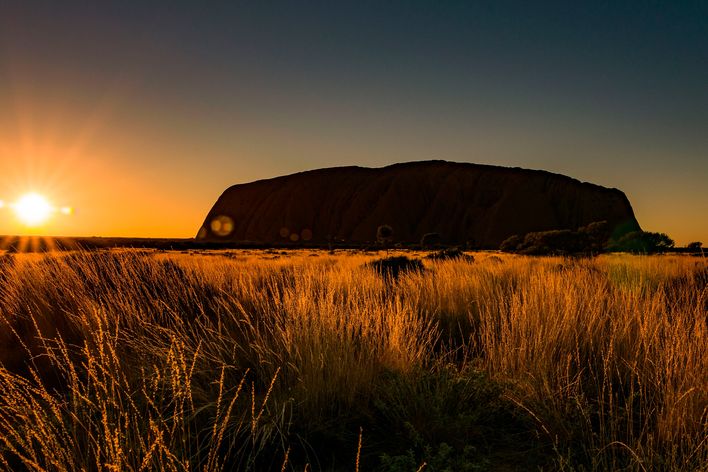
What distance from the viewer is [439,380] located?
328 centimetres

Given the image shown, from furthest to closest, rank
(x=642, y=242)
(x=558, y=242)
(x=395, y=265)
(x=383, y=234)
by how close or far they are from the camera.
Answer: (x=383, y=234) → (x=558, y=242) → (x=642, y=242) → (x=395, y=265)

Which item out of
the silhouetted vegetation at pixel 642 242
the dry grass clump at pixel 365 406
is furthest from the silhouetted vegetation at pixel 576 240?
the dry grass clump at pixel 365 406

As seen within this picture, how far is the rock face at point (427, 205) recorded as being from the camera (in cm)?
8325

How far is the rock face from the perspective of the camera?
83.2 meters

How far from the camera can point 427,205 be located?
9006 centimetres

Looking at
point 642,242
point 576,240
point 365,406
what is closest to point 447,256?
point 642,242

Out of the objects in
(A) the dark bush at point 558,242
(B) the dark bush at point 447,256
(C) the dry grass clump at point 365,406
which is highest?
(A) the dark bush at point 558,242

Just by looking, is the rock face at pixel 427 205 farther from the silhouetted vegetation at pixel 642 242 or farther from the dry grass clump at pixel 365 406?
the dry grass clump at pixel 365 406

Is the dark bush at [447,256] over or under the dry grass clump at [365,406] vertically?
over

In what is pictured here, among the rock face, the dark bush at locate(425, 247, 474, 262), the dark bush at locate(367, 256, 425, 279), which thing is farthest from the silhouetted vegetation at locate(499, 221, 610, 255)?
the rock face

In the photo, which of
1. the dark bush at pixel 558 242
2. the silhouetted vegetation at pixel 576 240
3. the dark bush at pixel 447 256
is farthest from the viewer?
the silhouetted vegetation at pixel 576 240

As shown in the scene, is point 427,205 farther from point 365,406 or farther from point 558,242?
point 365,406

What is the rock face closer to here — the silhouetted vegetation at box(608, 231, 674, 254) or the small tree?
the small tree

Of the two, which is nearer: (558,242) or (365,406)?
(365,406)
